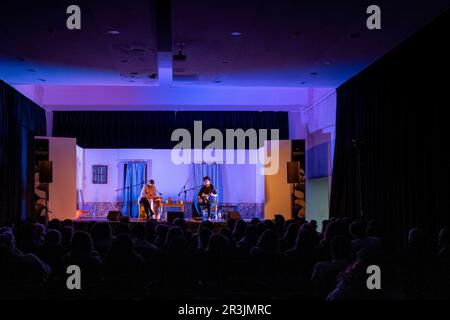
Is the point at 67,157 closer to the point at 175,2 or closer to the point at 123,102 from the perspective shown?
the point at 123,102

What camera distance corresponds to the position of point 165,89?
17141mm

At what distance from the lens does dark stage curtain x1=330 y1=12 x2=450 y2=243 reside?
8102 mm

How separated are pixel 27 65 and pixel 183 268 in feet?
24.9

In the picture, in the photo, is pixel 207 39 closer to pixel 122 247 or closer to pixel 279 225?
pixel 279 225

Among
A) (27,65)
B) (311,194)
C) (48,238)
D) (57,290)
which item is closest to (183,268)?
(57,290)

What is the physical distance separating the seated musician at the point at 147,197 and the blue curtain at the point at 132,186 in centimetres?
152

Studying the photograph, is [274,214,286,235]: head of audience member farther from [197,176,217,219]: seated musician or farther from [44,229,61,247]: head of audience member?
[197,176,217,219]: seated musician

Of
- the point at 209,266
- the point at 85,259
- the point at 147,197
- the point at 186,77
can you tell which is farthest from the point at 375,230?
the point at 147,197

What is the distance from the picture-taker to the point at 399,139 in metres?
9.69

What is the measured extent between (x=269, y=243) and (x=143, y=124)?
12.3 meters

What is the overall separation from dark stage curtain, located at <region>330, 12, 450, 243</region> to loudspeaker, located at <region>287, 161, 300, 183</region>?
1450 millimetres

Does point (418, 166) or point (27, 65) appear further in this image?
point (27, 65)
